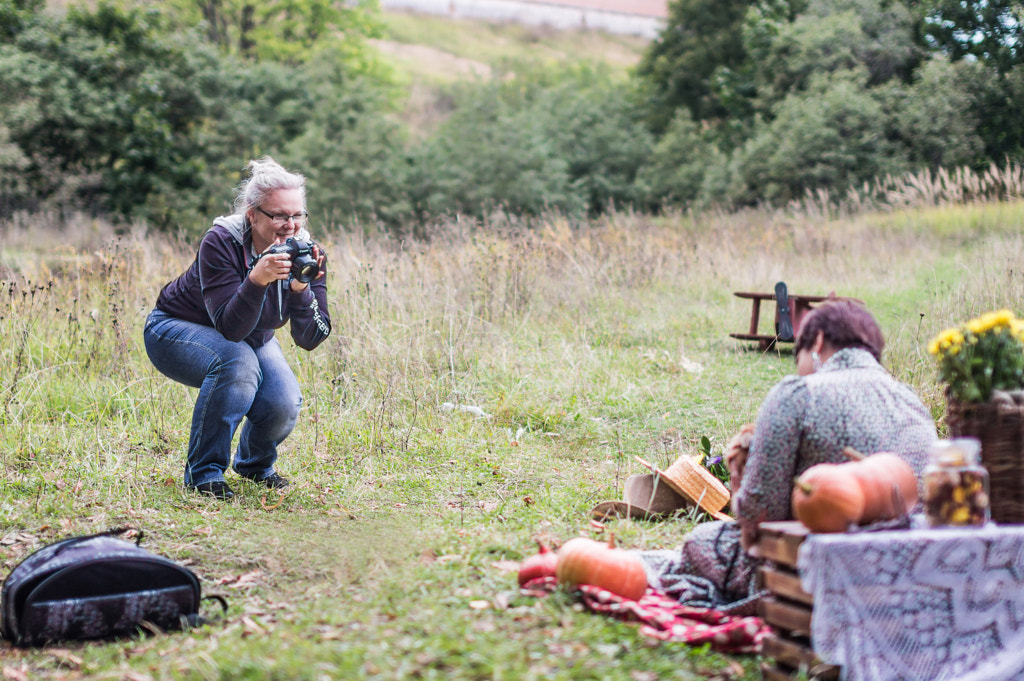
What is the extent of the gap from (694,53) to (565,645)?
2933cm

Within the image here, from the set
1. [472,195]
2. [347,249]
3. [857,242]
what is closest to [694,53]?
[472,195]

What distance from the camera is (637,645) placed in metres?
2.72

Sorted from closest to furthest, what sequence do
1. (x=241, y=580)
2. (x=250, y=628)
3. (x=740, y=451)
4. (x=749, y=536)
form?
(x=749, y=536) → (x=740, y=451) → (x=250, y=628) → (x=241, y=580)

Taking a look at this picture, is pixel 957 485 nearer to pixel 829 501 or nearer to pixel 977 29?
pixel 829 501

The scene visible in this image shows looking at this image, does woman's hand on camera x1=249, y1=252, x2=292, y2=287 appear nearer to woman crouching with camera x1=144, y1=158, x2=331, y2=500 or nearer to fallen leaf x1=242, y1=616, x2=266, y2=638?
woman crouching with camera x1=144, y1=158, x2=331, y2=500

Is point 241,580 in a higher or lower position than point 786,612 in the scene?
lower

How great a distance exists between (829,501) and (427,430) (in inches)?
146

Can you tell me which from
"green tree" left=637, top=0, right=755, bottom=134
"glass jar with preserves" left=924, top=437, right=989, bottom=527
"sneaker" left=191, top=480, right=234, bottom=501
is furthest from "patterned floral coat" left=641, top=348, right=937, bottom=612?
"green tree" left=637, top=0, right=755, bottom=134

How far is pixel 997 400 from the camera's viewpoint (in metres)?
2.61

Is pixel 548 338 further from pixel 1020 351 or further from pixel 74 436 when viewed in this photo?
pixel 1020 351

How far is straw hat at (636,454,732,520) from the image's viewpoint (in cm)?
415

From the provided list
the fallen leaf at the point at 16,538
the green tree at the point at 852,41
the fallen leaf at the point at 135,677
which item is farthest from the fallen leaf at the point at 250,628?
the green tree at the point at 852,41

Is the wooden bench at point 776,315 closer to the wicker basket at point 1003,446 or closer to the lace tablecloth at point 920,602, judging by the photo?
the wicker basket at point 1003,446

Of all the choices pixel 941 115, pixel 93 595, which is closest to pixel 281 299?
pixel 93 595
